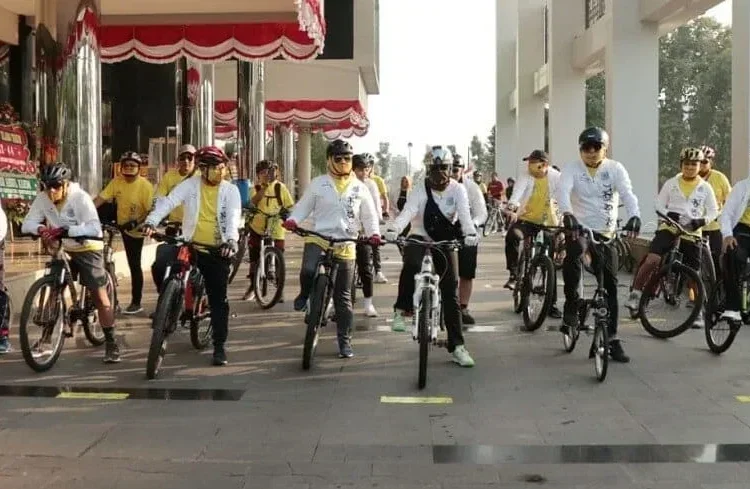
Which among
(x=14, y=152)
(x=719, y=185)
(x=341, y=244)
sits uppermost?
(x=14, y=152)

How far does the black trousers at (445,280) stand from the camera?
7438 mm

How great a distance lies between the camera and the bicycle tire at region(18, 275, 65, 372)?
7.12 metres

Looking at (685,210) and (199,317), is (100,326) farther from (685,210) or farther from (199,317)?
(685,210)

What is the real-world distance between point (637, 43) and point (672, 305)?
450 inches

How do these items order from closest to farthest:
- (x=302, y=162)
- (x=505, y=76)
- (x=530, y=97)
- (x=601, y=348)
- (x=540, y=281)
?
(x=601, y=348)
(x=540, y=281)
(x=530, y=97)
(x=302, y=162)
(x=505, y=76)

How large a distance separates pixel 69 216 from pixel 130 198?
2.55 metres

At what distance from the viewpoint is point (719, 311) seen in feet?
27.3

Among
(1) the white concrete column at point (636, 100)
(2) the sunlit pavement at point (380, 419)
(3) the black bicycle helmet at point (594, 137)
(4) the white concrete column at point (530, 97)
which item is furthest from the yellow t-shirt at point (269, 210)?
(4) the white concrete column at point (530, 97)

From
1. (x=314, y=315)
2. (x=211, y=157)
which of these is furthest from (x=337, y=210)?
(x=211, y=157)

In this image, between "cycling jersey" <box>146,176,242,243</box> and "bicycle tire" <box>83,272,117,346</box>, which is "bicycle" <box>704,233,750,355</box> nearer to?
"cycling jersey" <box>146,176,242,243</box>

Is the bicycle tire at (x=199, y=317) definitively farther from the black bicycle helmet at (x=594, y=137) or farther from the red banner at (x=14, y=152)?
the red banner at (x=14, y=152)

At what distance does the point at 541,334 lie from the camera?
9438mm

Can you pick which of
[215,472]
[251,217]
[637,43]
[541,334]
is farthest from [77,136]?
[637,43]

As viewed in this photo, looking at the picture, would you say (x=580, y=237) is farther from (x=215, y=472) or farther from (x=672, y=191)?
(x=215, y=472)
